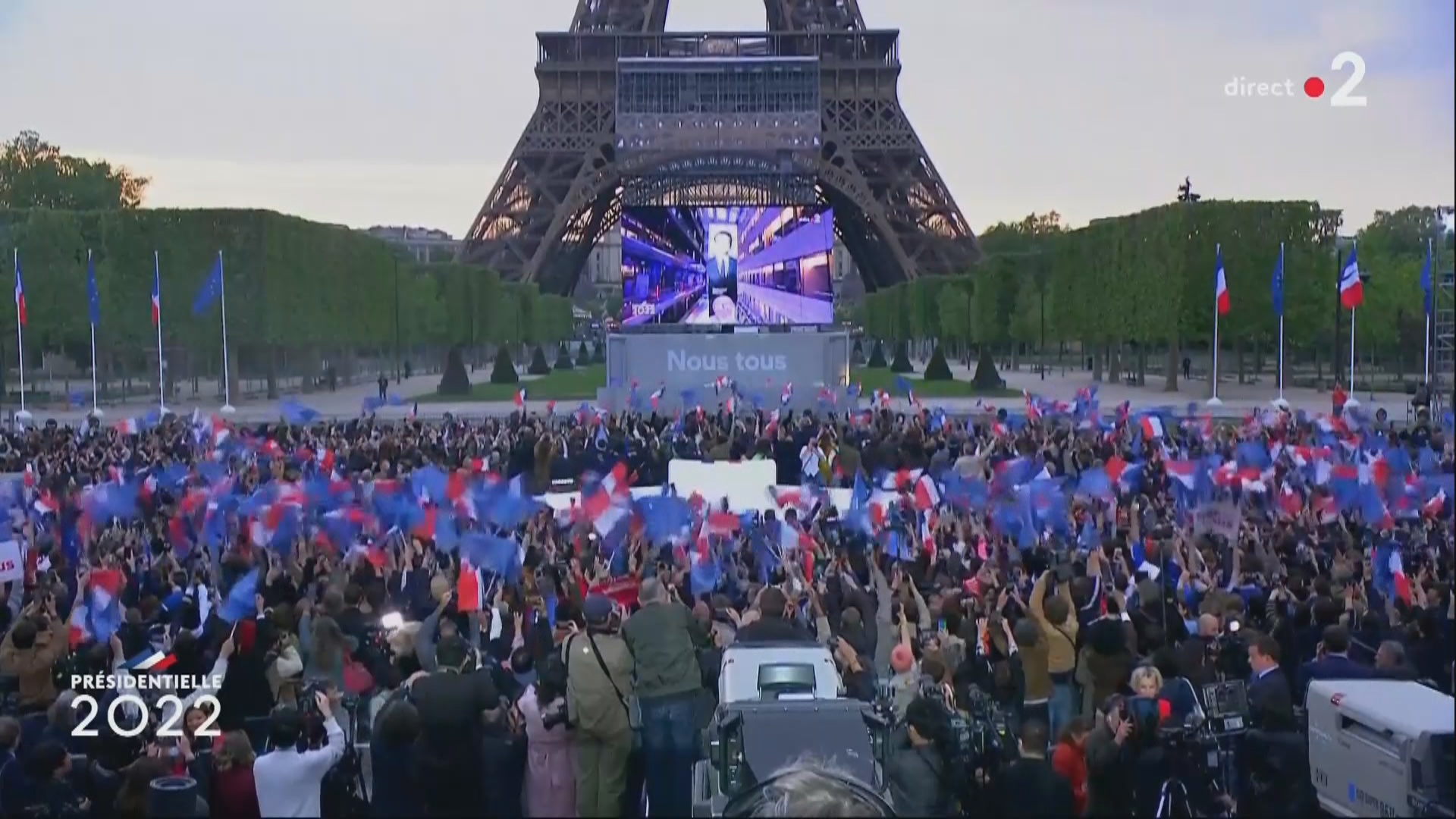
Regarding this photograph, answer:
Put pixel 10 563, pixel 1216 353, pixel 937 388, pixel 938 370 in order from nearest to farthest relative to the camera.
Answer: pixel 10 563 → pixel 1216 353 → pixel 937 388 → pixel 938 370

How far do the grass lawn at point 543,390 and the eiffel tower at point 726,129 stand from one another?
27.0 ft

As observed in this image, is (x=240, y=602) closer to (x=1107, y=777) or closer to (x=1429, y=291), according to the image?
(x=1107, y=777)

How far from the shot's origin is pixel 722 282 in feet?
116

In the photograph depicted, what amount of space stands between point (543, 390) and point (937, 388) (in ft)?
35.6

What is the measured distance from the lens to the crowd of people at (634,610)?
4.56 meters

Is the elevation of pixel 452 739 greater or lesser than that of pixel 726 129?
lesser

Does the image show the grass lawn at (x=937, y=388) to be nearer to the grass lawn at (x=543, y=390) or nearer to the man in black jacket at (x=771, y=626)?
the grass lawn at (x=543, y=390)

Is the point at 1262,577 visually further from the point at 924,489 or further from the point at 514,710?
the point at 514,710

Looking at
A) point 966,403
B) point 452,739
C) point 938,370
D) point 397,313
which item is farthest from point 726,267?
point 452,739

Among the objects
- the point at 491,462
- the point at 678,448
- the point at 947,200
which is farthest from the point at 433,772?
the point at 947,200

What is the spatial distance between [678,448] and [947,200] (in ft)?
132

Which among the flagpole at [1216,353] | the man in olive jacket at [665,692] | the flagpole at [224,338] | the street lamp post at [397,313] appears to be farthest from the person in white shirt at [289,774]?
the street lamp post at [397,313]

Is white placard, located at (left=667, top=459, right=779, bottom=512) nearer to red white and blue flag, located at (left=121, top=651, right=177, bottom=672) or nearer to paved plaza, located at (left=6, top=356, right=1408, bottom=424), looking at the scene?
red white and blue flag, located at (left=121, top=651, right=177, bottom=672)

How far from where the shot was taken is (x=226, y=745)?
4492 mm
